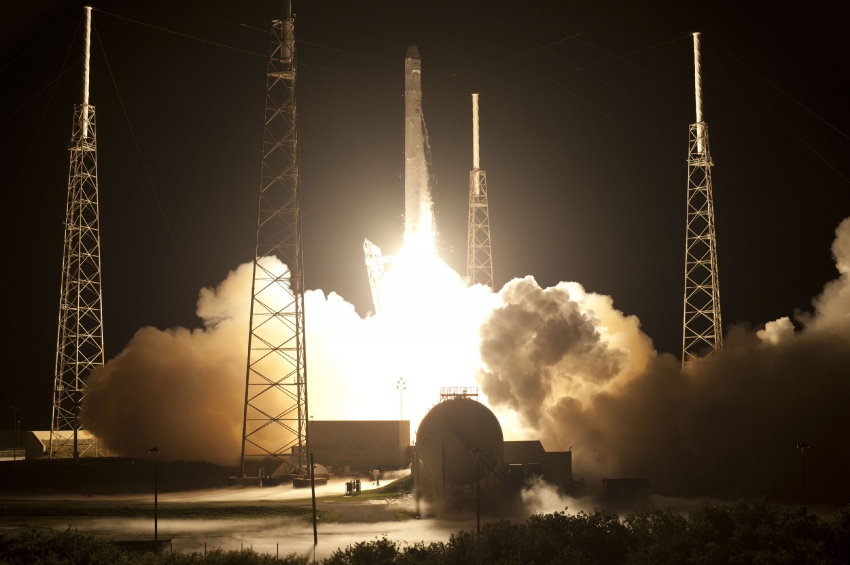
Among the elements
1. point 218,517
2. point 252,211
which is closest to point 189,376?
point 218,517

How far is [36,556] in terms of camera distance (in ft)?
94.3

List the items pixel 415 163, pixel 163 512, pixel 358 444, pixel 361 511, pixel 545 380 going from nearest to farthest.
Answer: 1. pixel 361 511
2. pixel 163 512
3. pixel 545 380
4. pixel 358 444
5. pixel 415 163

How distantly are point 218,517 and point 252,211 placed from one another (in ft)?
119

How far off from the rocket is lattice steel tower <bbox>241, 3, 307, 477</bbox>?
6.36 meters

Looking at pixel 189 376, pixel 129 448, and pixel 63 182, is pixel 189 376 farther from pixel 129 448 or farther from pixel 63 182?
pixel 63 182

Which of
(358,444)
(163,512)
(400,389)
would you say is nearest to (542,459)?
(358,444)

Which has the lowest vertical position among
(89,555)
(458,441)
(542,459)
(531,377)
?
(89,555)

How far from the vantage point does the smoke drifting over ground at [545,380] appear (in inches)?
1672

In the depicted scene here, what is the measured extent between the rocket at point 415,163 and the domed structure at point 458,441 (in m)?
16.0

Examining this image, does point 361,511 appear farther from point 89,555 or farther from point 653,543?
point 653,543

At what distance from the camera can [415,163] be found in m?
54.8

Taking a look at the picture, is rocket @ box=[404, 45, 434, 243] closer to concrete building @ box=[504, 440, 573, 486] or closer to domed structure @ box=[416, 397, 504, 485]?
concrete building @ box=[504, 440, 573, 486]

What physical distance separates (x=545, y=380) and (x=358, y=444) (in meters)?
10.1

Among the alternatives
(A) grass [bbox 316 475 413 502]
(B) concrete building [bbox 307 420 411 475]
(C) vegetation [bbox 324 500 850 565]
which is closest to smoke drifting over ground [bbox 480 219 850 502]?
(B) concrete building [bbox 307 420 411 475]
